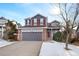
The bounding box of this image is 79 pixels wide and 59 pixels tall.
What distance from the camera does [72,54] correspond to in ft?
13.1

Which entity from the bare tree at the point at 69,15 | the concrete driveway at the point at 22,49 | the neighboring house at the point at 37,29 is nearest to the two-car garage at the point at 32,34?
the neighboring house at the point at 37,29

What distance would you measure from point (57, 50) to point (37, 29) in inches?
22.5

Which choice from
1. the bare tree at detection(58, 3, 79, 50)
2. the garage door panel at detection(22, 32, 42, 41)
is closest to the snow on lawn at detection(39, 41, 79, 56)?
the bare tree at detection(58, 3, 79, 50)

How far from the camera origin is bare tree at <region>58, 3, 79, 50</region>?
403cm

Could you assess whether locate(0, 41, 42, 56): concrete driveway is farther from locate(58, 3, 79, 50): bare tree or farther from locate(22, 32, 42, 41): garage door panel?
locate(58, 3, 79, 50): bare tree

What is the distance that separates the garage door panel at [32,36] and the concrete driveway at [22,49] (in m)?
0.10

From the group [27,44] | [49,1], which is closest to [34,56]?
[27,44]

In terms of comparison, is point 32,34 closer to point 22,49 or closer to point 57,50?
Answer: point 22,49

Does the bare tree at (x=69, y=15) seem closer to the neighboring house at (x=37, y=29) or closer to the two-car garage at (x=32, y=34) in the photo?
the neighboring house at (x=37, y=29)

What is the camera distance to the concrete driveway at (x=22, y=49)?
4070mm

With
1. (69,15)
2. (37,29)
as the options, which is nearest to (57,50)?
(37,29)

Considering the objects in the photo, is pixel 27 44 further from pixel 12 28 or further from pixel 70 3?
pixel 70 3

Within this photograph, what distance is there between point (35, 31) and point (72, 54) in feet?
2.78

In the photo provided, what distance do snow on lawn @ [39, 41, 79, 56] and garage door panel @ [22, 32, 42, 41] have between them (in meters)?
0.23
